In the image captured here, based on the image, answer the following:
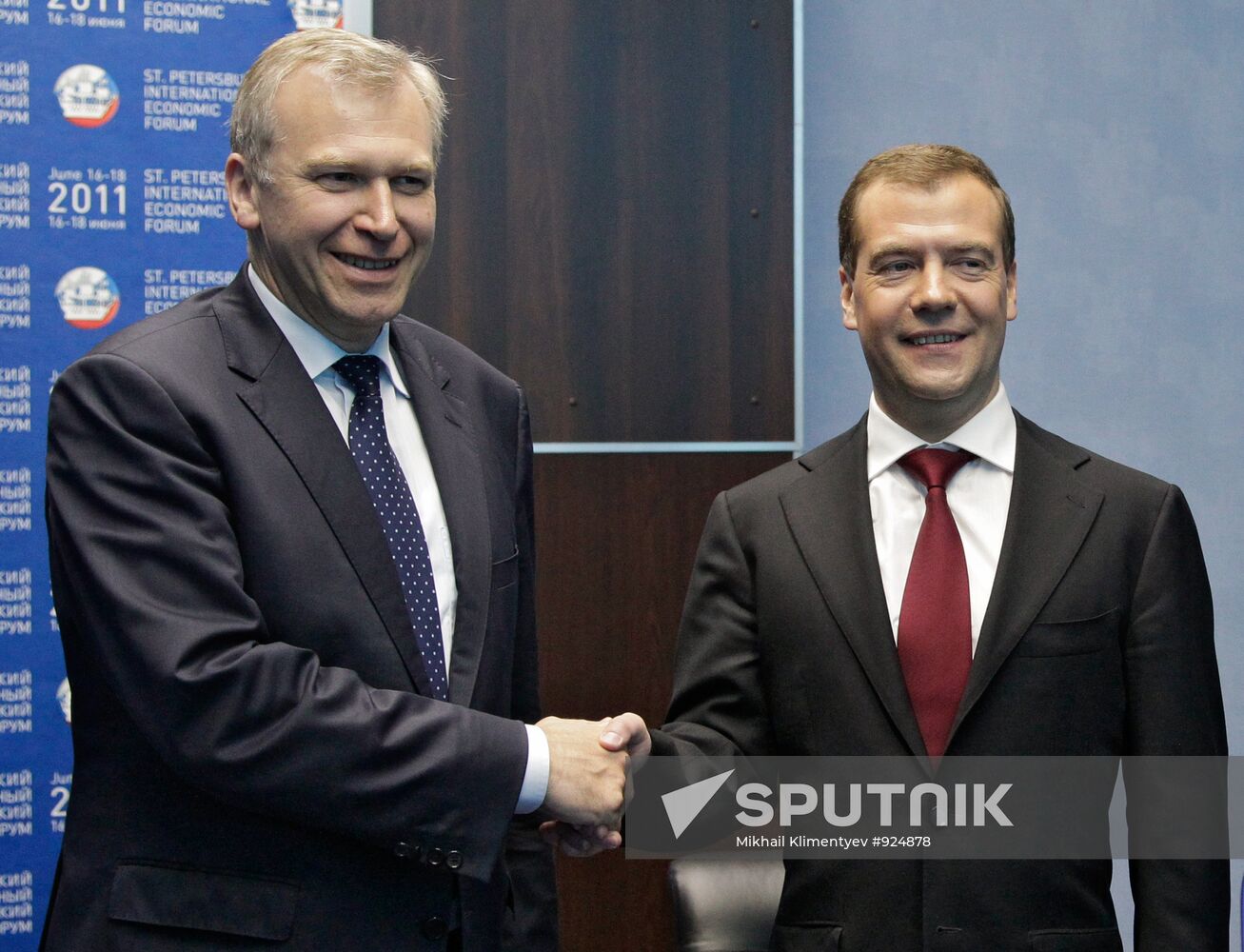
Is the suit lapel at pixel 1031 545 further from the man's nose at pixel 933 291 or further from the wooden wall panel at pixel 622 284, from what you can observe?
the wooden wall panel at pixel 622 284

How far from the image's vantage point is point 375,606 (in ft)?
5.73

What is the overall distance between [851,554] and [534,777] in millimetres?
538

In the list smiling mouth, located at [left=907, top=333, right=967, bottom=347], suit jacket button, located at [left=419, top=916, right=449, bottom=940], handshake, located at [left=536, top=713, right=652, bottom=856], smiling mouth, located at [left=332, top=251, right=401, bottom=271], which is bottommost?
suit jacket button, located at [left=419, top=916, right=449, bottom=940]

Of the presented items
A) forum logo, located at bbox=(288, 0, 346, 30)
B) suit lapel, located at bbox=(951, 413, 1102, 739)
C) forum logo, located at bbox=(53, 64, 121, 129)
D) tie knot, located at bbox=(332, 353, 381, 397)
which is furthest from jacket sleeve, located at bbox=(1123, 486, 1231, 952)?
forum logo, located at bbox=(53, 64, 121, 129)

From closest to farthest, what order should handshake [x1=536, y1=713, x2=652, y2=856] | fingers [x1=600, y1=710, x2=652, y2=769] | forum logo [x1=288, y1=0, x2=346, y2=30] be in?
handshake [x1=536, y1=713, x2=652, y2=856] → fingers [x1=600, y1=710, x2=652, y2=769] → forum logo [x1=288, y1=0, x2=346, y2=30]

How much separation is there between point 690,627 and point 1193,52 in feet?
7.17

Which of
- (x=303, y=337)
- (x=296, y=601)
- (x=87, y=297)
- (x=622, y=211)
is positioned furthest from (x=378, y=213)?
(x=622, y=211)

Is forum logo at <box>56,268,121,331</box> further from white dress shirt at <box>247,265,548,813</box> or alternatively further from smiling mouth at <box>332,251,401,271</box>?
smiling mouth at <box>332,251,401,271</box>

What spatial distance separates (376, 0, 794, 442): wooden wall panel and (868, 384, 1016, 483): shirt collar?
1.04 meters

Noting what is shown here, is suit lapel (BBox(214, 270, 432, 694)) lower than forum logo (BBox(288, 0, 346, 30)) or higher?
lower

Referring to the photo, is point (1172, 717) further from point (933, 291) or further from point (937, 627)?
point (933, 291)

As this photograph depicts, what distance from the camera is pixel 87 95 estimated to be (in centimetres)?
265

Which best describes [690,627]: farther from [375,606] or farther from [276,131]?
[276,131]

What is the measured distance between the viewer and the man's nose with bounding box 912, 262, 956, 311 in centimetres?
188
